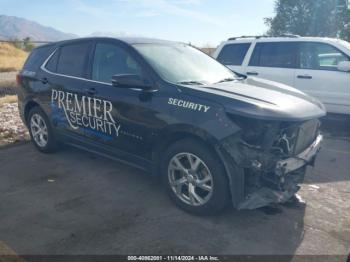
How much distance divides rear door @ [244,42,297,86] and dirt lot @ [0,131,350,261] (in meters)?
3.07

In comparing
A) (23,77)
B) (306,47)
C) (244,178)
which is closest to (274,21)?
(306,47)

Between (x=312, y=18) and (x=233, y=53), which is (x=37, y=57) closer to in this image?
(x=233, y=53)

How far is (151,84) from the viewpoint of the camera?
3.88m

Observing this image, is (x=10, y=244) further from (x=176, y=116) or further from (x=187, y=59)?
(x=187, y=59)

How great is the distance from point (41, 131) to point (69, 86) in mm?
1190

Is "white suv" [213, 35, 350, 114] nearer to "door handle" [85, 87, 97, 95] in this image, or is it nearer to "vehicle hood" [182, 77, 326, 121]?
"vehicle hood" [182, 77, 326, 121]

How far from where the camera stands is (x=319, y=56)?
286 inches

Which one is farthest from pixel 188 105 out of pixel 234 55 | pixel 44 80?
pixel 234 55

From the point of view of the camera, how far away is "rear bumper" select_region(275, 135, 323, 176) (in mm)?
3316

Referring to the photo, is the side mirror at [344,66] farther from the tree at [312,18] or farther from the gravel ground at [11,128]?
the tree at [312,18]

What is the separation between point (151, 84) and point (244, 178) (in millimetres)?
1417

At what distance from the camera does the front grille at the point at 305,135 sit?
11.9 feet

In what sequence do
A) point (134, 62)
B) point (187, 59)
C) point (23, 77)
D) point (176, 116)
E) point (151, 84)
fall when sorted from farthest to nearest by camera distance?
point (23, 77) < point (187, 59) < point (134, 62) < point (151, 84) < point (176, 116)

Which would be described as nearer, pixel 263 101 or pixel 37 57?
pixel 263 101
